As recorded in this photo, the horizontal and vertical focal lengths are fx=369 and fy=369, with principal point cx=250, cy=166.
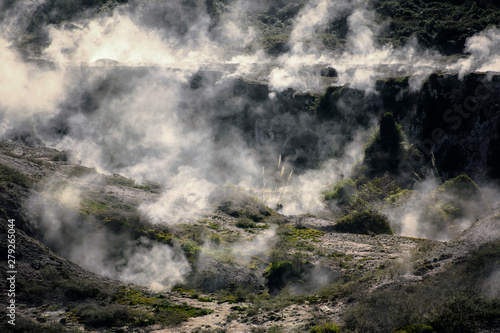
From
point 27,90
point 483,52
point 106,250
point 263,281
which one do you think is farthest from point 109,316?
point 483,52

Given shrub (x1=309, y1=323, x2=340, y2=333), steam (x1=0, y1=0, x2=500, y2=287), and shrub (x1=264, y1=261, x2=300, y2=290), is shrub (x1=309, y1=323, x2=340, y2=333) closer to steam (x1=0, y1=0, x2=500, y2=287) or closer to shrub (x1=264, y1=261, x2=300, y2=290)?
shrub (x1=264, y1=261, x2=300, y2=290)

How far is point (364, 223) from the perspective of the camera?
23.8 metres

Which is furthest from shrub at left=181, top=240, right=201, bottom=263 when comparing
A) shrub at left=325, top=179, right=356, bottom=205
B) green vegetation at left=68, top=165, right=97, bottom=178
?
shrub at left=325, top=179, right=356, bottom=205

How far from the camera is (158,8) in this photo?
71562mm

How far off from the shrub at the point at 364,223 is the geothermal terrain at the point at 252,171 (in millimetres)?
102

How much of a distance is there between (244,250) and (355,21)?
189 feet

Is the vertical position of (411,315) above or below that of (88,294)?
below

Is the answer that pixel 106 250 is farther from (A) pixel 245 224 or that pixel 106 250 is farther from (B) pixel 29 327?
(A) pixel 245 224

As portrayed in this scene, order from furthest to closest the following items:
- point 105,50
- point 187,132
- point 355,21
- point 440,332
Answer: point 355,21 < point 105,50 < point 187,132 < point 440,332

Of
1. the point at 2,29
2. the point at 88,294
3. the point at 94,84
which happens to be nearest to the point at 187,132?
the point at 94,84

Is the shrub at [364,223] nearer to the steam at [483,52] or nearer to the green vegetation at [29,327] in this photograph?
the steam at [483,52]

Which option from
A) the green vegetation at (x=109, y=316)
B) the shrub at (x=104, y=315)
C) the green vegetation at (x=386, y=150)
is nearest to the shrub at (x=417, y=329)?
the green vegetation at (x=109, y=316)

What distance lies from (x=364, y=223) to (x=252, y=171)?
56.9 ft

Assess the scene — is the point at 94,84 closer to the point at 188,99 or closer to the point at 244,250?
the point at 188,99
